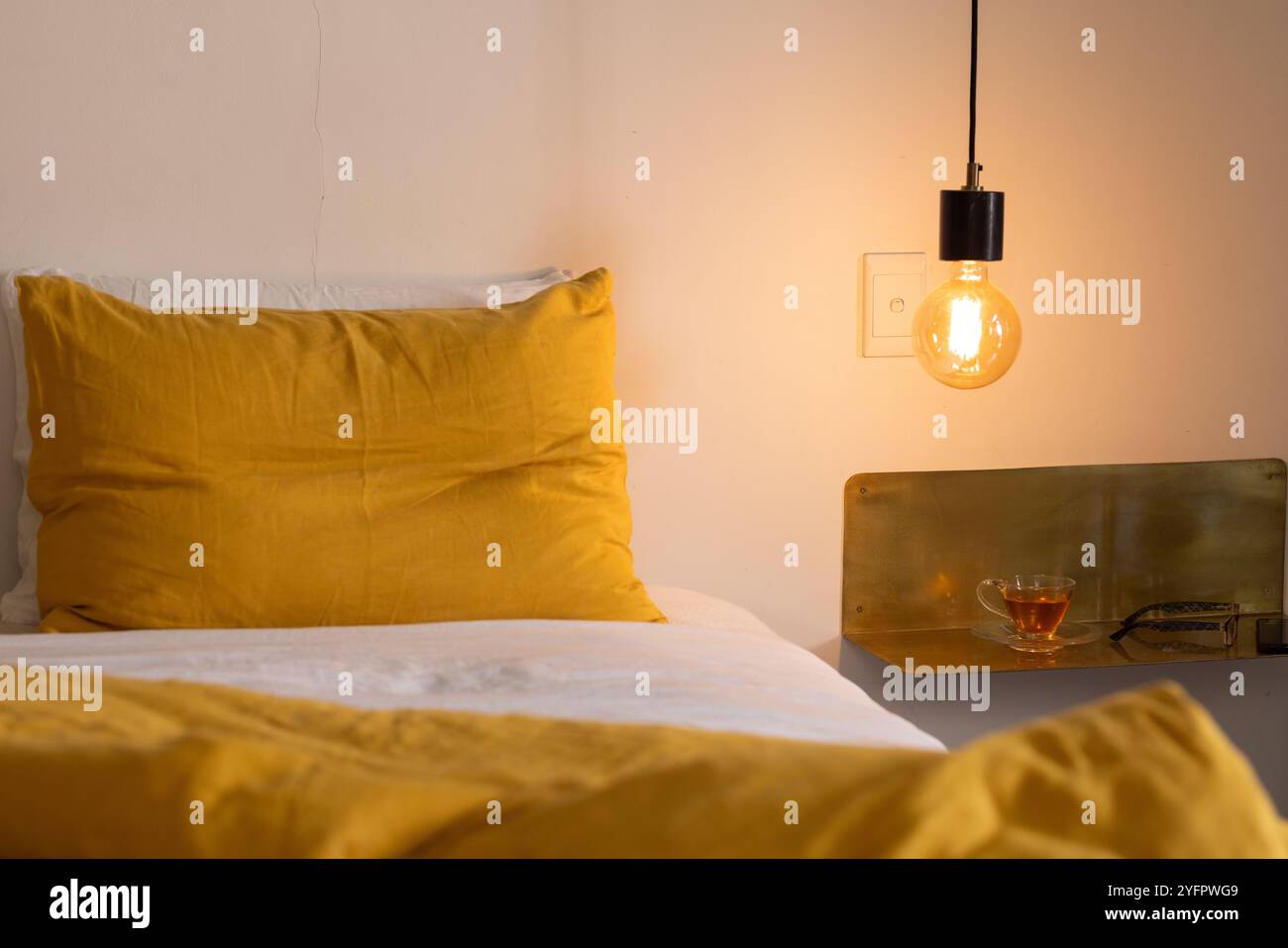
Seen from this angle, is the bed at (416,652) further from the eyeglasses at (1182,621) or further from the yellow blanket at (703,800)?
the eyeglasses at (1182,621)

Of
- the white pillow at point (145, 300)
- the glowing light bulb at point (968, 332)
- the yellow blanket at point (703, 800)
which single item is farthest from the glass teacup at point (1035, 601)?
the yellow blanket at point (703, 800)

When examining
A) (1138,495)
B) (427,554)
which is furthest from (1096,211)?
(427,554)

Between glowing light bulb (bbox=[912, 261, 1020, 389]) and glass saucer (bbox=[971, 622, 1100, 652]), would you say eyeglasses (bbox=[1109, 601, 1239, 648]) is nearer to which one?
glass saucer (bbox=[971, 622, 1100, 652])

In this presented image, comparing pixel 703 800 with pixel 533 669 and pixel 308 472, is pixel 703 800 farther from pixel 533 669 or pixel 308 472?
pixel 308 472

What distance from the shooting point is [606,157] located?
1800 mm

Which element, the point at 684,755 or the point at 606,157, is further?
the point at 606,157

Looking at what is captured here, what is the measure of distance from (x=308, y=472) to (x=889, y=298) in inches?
33.7

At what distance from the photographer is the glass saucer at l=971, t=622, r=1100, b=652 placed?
5.91 feet

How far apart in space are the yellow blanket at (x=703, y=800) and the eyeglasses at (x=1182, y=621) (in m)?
1.10

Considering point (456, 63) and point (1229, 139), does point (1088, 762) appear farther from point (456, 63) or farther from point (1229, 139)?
point (1229, 139)

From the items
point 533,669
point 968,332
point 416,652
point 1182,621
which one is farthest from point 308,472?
point 1182,621

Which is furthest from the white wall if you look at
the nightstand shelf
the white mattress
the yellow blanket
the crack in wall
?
the yellow blanket

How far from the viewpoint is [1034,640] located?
1.81 m
